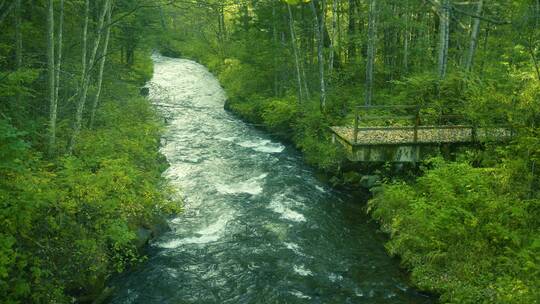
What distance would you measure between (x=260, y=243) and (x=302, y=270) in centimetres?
180

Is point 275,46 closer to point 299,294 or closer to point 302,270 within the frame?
point 302,270

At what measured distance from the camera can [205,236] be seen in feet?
40.3

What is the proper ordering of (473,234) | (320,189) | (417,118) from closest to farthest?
(473,234)
(417,118)
(320,189)

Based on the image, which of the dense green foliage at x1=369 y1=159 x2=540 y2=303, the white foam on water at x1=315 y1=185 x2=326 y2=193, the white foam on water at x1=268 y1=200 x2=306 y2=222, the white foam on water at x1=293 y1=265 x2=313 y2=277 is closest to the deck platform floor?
the dense green foliage at x1=369 y1=159 x2=540 y2=303

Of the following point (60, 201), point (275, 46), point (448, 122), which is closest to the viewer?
point (60, 201)

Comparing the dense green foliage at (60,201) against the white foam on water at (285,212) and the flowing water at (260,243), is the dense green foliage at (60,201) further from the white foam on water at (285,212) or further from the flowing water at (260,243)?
the white foam on water at (285,212)

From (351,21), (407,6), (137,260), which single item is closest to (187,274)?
(137,260)

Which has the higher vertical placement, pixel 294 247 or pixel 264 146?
pixel 264 146

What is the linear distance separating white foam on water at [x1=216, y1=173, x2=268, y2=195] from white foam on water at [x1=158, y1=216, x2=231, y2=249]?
8.46ft

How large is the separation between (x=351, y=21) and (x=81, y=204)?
2196cm

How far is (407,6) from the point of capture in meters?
22.5

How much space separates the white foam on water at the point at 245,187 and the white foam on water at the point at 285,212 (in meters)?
1.28

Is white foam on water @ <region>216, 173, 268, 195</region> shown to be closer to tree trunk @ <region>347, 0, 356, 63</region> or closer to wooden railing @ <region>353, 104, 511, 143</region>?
wooden railing @ <region>353, 104, 511, 143</region>

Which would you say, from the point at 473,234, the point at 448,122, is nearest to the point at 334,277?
the point at 473,234
